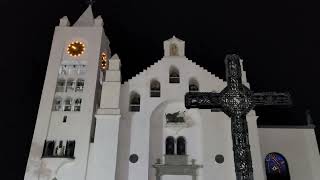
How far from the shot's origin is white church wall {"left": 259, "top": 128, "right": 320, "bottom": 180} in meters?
26.7

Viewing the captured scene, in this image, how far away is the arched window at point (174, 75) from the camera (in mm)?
26723

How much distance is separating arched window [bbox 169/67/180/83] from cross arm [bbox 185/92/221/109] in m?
15.9

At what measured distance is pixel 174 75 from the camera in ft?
88.5

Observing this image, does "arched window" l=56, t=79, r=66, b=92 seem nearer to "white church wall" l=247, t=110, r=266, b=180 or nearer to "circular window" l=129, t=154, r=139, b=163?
"circular window" l=129, t=154, r=139, b=163

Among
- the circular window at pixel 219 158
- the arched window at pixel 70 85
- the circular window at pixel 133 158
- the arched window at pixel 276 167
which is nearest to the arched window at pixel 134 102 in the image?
the circular window at pixel 133 158

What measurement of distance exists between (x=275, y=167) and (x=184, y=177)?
8.21m

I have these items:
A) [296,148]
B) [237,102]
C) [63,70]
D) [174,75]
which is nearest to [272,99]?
[237,102]

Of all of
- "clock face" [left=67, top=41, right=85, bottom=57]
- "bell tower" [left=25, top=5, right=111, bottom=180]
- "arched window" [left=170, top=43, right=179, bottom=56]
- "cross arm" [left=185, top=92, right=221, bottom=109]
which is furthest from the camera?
"clock face" [left=67, top=41, right=85, bottom=57]

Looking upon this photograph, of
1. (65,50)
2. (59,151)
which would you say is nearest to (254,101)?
(59,151)

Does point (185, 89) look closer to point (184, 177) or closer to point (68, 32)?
point (184, 177)

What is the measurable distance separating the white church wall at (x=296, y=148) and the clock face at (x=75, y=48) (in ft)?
52.5

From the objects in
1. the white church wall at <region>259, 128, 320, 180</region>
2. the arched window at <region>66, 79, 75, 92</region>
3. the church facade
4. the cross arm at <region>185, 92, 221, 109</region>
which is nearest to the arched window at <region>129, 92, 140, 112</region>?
the church facade

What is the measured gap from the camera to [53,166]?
2350 centimetres

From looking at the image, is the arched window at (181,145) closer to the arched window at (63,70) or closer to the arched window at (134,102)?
the arched window at (134,102)
